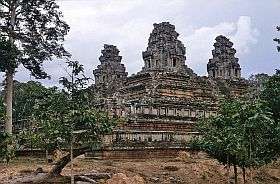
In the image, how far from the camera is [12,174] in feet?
65.5

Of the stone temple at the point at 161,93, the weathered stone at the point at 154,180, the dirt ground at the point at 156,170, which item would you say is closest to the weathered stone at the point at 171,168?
the dirt ground at the point at 156,170

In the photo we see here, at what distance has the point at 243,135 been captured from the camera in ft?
59.8

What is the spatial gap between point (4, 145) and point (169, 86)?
24.9m

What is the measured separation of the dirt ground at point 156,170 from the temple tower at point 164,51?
69.7ft

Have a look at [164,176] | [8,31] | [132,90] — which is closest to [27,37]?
[8,31]

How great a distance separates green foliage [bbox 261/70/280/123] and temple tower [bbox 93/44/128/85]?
34483 millimetres

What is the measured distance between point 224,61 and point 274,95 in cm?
3290

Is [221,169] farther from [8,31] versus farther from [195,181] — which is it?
[8,31]

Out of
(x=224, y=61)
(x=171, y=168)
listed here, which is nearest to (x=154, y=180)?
(x=171, y=168)

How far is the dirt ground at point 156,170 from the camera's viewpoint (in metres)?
21.0

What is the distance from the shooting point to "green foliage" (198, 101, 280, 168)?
17500mm

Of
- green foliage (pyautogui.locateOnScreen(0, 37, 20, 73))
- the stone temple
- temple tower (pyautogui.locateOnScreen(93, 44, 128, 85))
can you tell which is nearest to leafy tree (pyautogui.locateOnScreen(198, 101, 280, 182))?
the stone temple

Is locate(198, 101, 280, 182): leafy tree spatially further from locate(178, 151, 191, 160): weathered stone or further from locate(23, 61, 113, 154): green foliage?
locate(178, 151, 191, 160): weathered stone

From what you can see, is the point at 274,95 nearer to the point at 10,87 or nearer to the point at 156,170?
the point at 156,170
